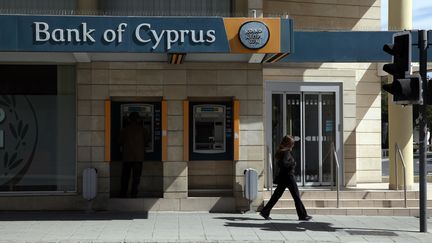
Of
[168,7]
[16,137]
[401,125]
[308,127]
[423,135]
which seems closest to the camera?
[423,135]

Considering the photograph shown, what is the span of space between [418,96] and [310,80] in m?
4.62

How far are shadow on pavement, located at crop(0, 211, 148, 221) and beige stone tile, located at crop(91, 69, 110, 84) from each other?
2.68 m

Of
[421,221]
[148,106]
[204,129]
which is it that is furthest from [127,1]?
[421,221]

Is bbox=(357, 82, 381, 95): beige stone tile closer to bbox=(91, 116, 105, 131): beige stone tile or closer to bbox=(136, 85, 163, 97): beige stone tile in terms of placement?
bbox=(136, 85, 163, 97): beige stone tile

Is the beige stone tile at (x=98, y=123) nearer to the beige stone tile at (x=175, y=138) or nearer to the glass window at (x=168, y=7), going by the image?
the beige stone tile at (x=175, y=138)

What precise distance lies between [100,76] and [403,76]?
19.7 ft

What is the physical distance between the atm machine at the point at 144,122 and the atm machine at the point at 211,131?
71 cm

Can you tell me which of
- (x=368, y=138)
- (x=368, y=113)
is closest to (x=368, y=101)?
(x=368, y=113)

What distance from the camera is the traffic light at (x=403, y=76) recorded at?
1026 centimetres

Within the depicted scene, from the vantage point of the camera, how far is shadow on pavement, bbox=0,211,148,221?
11.6m

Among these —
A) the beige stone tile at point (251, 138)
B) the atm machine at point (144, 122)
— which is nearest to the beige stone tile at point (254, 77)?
the beige stone tile at point (251, 138)

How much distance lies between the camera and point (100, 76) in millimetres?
12562

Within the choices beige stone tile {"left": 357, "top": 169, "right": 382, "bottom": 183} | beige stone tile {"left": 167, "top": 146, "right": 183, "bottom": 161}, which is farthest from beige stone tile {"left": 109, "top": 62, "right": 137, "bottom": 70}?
beige stone tile {"left": 357, "top": 169, "right": 382, "bottom": 183}

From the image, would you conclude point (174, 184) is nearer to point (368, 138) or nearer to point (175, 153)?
point (175, 153)
